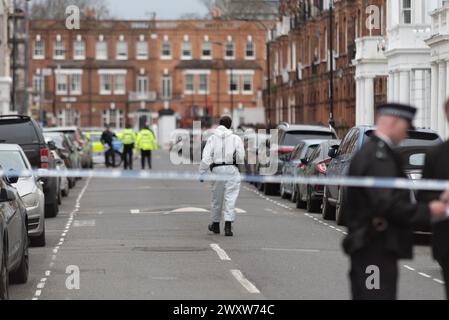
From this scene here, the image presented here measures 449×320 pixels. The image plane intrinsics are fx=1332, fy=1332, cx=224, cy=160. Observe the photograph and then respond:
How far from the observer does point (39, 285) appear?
48.0 ft

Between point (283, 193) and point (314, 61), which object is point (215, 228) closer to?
point (283, 193)

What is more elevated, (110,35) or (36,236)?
(110,35)

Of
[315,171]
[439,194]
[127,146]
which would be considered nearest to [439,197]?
[439,194]

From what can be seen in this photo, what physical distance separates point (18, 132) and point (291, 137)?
37.1ft

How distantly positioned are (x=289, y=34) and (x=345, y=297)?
6953 cm

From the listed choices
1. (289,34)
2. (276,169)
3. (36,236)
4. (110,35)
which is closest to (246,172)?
(276,169)

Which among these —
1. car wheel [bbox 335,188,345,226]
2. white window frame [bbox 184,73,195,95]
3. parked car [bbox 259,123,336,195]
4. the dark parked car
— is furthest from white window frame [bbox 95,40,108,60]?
car wheel [bbox 335,188,345,226]

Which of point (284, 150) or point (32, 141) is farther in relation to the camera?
point (284, 150)

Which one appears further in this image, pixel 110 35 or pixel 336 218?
pixel 110 35

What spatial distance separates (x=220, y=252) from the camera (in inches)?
717

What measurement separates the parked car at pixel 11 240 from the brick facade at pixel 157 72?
10857 centimetres

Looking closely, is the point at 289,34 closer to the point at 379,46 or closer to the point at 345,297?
the point at 379,46

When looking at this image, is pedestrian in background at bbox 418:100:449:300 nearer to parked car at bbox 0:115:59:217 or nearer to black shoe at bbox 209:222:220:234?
black shoe at bbox 209:222:220:234
